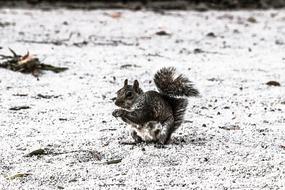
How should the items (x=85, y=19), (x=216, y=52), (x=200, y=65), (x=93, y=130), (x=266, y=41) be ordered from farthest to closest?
(x=85, y=19), (x=266, y=41), (x=216, y=52), (x=200, y=65), (x=93, y=130)

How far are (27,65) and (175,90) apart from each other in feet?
9.40

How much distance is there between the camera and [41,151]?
4.52 metres

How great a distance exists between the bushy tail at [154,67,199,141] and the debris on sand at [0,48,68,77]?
8.65 ft

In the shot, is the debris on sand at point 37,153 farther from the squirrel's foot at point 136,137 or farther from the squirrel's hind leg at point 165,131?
the squirrel's hind leg at point 165,131

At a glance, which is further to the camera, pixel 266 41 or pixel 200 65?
pixel 266 41

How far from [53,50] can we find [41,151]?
431 cm

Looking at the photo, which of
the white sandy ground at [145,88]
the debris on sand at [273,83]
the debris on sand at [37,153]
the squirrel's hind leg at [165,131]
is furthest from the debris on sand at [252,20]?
the debris on sand at [37,153]

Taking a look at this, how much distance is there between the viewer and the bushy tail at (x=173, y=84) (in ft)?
15.9

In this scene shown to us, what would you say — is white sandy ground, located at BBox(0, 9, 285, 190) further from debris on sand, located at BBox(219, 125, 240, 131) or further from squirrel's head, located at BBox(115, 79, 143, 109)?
squirrel's head, located at BBox(115, 79, 143, 109)

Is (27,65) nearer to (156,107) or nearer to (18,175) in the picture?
(156,107)

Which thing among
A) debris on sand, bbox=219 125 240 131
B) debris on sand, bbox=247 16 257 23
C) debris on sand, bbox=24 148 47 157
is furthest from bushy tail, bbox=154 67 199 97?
debris on sand, bbox=247 16 257 23

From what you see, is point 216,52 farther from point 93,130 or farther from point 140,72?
point 93,130

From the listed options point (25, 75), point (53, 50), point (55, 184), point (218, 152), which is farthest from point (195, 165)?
point (53, 50)

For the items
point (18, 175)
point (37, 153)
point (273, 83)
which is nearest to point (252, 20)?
point (273, 83)
